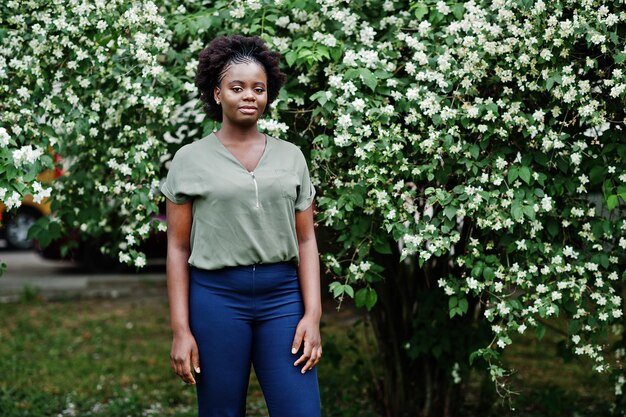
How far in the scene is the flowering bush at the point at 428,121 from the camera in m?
3.32

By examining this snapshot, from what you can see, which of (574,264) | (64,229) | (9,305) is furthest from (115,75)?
(9,305)

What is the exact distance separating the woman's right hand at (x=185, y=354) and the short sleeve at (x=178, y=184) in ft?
1.53

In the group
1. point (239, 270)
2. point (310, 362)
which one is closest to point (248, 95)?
point (239, 270)

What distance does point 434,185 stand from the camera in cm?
368

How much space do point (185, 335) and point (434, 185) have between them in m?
1.51

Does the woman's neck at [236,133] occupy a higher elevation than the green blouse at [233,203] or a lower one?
higher

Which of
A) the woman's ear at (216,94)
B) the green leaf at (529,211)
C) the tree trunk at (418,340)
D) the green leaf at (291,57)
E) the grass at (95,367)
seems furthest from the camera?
the grass at (95,367)

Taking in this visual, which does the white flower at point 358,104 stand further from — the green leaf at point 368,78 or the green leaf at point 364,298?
the green leaf at point 364,298

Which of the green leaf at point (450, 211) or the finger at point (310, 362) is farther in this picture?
the green leaf at point (450, 211)

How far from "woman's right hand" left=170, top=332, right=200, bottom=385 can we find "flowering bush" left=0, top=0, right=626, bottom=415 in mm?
857

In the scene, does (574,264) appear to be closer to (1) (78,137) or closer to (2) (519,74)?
(2) (519,74)

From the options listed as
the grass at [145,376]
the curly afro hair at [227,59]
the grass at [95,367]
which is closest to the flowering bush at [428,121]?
the curly afro hair at [227,59]

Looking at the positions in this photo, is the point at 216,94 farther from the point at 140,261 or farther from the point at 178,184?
the point at 140,261

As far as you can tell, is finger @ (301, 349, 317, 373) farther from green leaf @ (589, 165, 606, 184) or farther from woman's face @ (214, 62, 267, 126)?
green leaf @ (589, 165, 606, 184)
